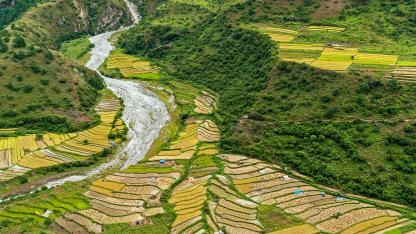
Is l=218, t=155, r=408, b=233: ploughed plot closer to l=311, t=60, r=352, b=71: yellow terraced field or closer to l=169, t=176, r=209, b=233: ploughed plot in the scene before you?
l=169, t=176, r=209, b=233: ploughed plot

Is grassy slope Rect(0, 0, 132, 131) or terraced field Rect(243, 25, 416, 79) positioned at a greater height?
terraced field Rect(243, 25, 416, 79)

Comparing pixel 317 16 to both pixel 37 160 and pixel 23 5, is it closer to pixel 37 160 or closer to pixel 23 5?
pixel 37 160

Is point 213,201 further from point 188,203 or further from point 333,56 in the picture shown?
point 333,56

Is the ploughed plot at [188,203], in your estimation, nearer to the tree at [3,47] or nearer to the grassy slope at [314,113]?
the grassy slope at [314,113]

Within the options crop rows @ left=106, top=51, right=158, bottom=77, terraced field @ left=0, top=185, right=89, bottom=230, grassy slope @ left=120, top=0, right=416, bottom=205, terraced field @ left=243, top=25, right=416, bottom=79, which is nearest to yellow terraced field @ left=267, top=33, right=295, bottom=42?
terraced field @ left=243, top=25, right=416, bottom=79

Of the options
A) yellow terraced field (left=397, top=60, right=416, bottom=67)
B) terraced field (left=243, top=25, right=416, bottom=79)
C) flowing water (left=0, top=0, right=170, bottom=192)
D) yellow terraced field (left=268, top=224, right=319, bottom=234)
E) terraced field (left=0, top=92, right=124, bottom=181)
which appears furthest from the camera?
yellow terraced field (left=397, top=60, right=416, bottom=67)
